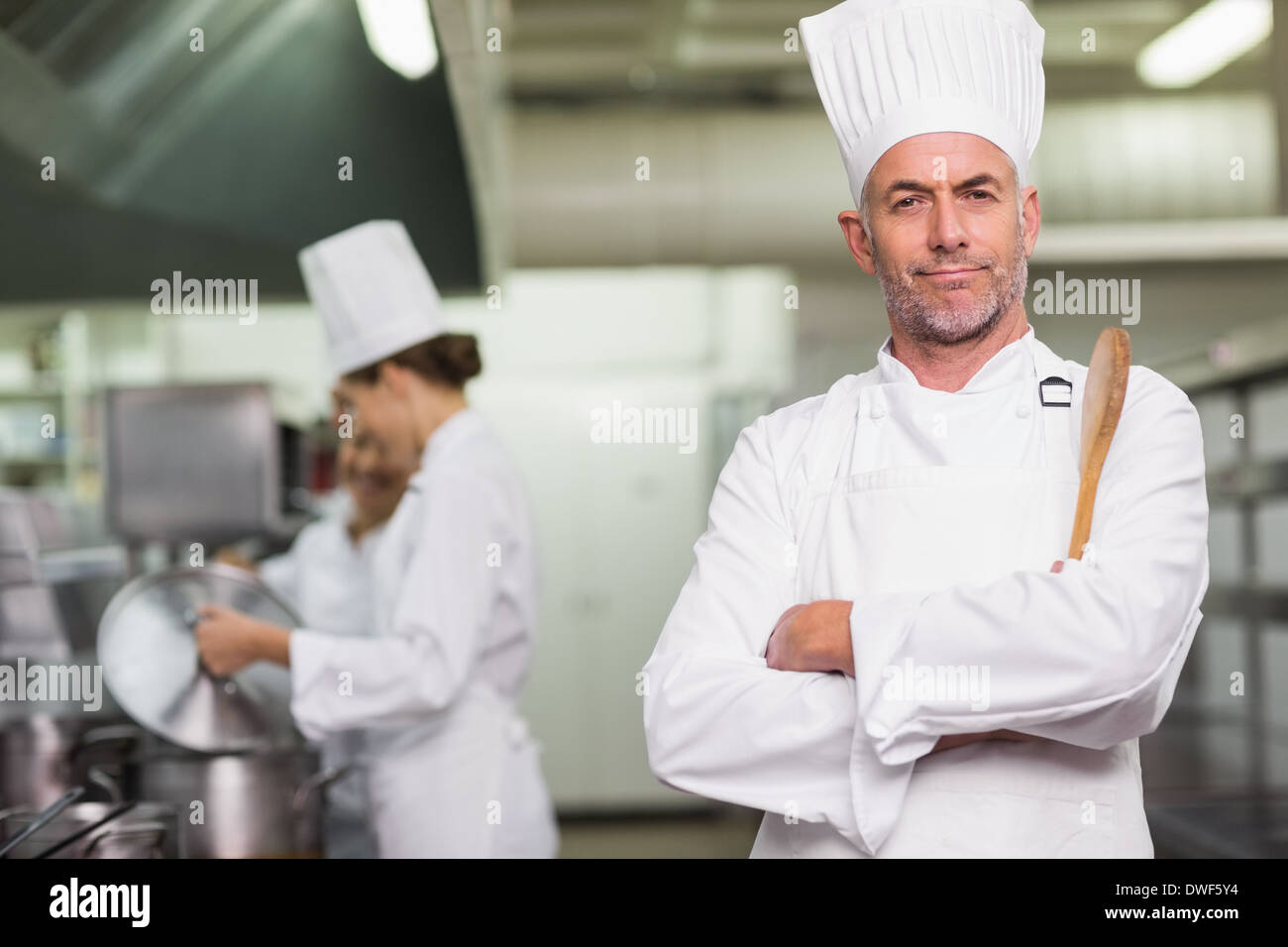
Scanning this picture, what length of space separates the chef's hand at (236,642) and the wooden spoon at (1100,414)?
104 cm

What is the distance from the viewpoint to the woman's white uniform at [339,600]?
6.14 feet

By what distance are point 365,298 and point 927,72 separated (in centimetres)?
101

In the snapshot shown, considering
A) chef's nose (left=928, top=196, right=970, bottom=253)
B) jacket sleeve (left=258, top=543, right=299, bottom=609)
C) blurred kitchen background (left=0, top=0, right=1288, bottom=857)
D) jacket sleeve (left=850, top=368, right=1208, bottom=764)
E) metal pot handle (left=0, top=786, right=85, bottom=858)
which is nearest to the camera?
jacket sleeve (left=850, top=368, right=1208, bottom=764)

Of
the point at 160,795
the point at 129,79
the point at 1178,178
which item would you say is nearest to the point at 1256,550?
the point at 1178,178

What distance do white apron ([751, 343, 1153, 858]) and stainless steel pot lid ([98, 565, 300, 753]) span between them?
0.88 meters

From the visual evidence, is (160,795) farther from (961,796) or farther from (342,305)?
(961,796)

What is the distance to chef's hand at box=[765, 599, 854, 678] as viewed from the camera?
93 cm

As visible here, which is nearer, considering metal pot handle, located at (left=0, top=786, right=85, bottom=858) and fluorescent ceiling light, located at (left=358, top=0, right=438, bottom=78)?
metal pot handle, located at (left=0, top=786, right=85, bottom=858)

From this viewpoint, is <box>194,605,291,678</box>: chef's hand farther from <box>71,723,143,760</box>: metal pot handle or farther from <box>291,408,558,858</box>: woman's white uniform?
<box>71,723,143,760</box>: metal pot handle

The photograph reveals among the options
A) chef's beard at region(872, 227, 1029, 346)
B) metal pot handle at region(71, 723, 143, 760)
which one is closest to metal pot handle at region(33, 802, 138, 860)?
metal pot handle at region(71, 723, 143, 760)

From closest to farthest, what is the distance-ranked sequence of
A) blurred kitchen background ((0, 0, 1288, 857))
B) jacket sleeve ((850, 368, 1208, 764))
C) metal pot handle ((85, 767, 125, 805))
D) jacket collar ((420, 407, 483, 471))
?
jacket sleeve ((850, 368, 1208, 764))
metal pot handle ((85, 767, 125, 805))
jacket collar ((420, 407, 483, 471))
blurred kitchen background ((0, 0, 1288, 857))

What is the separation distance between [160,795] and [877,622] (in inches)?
43.8

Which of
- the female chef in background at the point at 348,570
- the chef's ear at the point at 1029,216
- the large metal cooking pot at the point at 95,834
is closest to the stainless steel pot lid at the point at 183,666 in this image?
the female chef in background at the point at 348,570

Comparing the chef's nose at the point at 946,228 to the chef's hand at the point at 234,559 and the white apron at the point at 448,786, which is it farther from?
the chef's hand at the point at 234,559
